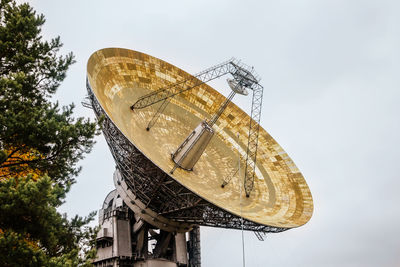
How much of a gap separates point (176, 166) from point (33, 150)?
14.5 meters

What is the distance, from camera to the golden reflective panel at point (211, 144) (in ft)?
96.6

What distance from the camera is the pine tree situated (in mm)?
13273

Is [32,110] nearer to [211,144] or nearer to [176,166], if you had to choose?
[176,166]

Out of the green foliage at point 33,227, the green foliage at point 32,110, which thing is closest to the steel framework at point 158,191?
the green foliage at point 32,110

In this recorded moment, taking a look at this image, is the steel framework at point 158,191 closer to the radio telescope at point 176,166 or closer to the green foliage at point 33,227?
the radio telescope at point 176,166

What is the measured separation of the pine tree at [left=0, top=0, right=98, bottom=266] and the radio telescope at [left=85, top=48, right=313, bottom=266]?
25.4 feet

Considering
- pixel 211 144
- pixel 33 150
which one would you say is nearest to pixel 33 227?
pixel 33 150

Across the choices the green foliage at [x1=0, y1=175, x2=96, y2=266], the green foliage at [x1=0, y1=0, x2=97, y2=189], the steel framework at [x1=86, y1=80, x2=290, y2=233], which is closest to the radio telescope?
the steel framework at [x1=86, y1=80, x2=290, y2=233]

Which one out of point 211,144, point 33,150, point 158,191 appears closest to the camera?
point 33,150

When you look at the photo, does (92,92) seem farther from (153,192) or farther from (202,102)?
(202,102)

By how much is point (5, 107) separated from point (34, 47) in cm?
335

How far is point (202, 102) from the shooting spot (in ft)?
127

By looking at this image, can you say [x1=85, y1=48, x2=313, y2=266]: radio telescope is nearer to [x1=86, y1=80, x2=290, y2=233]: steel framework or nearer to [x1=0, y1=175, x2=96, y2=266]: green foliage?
[x1=86, y1=80, x2=290, y2=233]: steel framework

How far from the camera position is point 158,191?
95.7 feet
